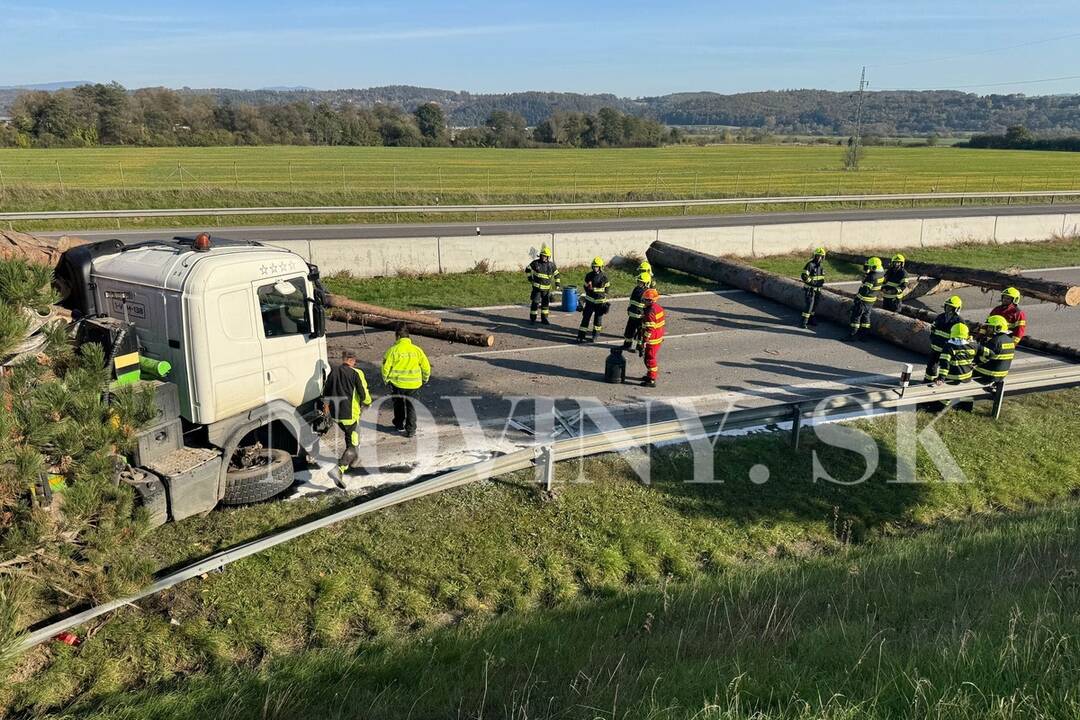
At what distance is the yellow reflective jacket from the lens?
9.41 metres

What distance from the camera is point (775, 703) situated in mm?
4188

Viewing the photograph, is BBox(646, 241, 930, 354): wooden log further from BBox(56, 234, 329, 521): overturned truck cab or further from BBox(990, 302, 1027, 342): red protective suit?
BBox(56, 234, 329, 521): overturned truck cab

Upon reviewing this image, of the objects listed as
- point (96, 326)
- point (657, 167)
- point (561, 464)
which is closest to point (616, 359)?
point (561, 464)

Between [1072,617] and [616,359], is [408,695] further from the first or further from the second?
[616,359]

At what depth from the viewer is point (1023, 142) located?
86.3 meters

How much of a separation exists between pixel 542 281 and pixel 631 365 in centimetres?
299

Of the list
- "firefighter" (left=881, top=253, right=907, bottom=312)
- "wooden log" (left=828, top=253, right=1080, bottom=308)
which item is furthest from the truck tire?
"wooden log" (left=828, top=253, right=1080, bottom=308)

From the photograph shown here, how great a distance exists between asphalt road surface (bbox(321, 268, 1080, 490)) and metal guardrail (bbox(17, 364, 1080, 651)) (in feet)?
4.94

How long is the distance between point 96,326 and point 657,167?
2314 inches

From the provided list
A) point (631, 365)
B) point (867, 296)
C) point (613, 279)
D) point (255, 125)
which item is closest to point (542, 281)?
point (631, 365)

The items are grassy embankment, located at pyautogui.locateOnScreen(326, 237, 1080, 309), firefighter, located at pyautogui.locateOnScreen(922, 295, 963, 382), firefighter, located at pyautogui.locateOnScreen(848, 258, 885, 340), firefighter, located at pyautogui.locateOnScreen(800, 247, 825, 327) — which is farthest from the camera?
grassy embankment, located at pyautogui.locateOnScreen(326, 237, 1080, 309)

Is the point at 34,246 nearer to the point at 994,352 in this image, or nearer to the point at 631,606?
the point at 631,606

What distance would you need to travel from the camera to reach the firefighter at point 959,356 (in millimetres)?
10530

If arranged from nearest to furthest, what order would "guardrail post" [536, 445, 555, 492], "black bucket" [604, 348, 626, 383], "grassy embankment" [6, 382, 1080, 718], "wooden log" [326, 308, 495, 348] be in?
"grassy embankment" [6, 382, 1080, 718] → "guardrail post" [536, 445, 555, 492] → "wooden log" [326, 308, 495, 348] → "black bucket" [604, 348, 626, 383]
